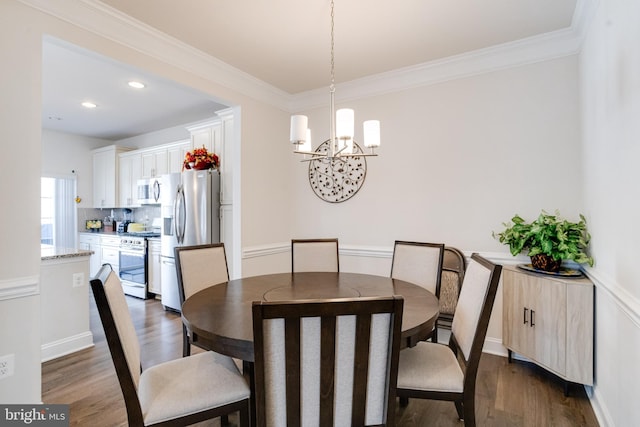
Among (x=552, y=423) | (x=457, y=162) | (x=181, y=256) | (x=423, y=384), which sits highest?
(x=457, y=162)

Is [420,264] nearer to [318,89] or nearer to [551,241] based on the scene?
[551,241]

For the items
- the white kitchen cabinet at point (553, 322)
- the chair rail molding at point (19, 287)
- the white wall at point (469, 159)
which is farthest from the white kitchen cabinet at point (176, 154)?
the white kitchen cabinet at point (553, 322)

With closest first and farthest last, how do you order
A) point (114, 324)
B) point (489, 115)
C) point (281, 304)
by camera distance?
point (281, 304) → point (114, 324) → point (489, 115)

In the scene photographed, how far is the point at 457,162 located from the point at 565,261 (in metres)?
1.18

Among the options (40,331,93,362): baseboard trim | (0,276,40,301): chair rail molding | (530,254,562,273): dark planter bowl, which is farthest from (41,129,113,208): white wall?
(530,254,562,273): dark planter bowl

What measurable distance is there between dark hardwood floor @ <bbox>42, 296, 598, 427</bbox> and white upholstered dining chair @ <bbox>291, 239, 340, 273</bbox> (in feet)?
4.02

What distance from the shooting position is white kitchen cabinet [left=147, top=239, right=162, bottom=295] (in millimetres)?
4609

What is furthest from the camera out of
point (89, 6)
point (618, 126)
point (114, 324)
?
point (89, 6)

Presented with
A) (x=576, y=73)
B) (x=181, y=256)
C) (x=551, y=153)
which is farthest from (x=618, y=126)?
(x=181, y=256)

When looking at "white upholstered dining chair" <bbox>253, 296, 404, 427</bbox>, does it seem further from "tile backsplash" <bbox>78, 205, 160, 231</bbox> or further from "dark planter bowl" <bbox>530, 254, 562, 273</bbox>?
"tile backsplash" <bbox>78, 205, 160, 231</bbox>

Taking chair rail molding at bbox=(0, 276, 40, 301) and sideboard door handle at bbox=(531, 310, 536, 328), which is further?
Result: sideboard door handle at bbox=(531, 310, 536, 328)

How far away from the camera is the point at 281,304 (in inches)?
38.1

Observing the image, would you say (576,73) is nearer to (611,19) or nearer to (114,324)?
(611,19)

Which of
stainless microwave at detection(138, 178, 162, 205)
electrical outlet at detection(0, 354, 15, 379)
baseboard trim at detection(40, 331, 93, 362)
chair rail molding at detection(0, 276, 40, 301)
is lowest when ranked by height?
baseboard trim at detection(40, 331, 93, 362)
